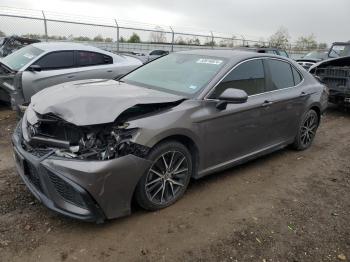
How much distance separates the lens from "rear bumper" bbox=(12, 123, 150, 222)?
3.19 metres

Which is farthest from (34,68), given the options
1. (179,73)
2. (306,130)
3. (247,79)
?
(306,130)

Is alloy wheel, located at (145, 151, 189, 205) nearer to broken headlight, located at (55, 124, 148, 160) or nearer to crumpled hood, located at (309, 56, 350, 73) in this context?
broken headlight, located at (55, 124, 148, 160)

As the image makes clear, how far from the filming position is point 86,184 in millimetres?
3180

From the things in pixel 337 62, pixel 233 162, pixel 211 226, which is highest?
pixel 337 62

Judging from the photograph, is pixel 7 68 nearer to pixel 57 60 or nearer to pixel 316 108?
pixel 57 60

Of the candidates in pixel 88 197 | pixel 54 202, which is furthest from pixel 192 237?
pixel 54 202

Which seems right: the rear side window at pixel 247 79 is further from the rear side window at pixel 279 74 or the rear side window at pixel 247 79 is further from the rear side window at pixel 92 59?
the rear side window at pixel 92 59

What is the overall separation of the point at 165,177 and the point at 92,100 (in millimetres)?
1089

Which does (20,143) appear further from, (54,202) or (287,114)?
(287,114)

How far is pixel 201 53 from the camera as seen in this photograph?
5.01 m

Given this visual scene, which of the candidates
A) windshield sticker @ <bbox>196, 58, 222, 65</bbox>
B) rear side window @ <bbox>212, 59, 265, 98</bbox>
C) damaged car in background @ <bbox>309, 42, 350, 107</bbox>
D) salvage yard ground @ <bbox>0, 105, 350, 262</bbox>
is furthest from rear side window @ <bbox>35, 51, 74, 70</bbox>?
damaged car in background @ <bbox>309, 42, 350, 107</bbox>

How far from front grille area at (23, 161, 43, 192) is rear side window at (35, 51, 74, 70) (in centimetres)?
447

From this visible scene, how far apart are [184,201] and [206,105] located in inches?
43.8

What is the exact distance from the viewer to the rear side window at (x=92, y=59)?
26.8 ft
